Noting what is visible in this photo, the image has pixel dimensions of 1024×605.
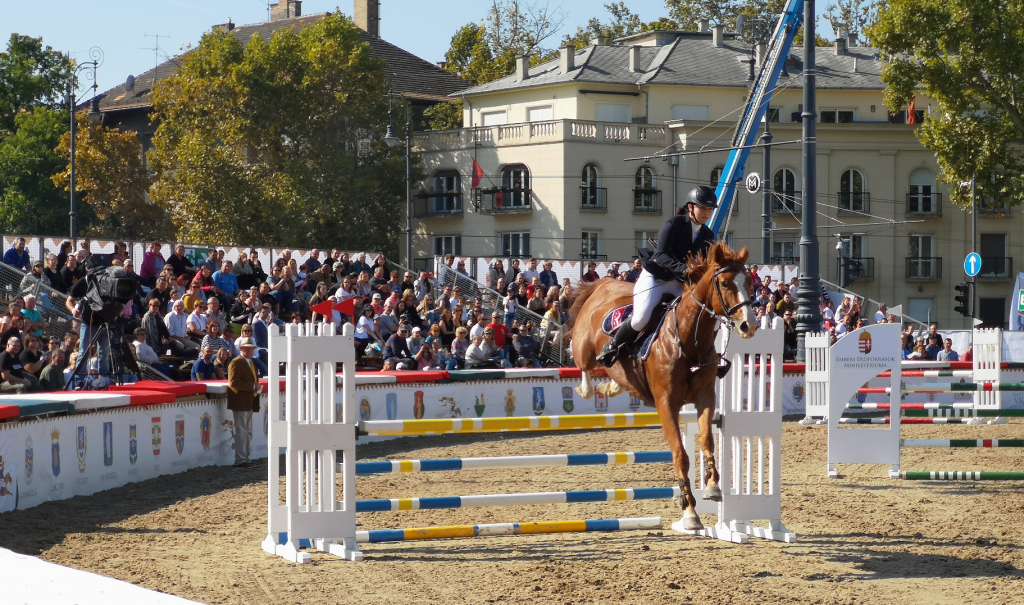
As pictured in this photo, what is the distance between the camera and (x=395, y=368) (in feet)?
67.5

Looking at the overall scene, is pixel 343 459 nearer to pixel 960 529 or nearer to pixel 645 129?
pixel 960 529

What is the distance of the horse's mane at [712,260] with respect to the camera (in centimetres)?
870

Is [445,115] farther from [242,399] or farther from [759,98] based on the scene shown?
[242,399]

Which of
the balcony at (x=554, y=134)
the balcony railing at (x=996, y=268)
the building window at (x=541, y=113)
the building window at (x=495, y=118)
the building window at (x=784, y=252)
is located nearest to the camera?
the balcony at (x=554, y=134)

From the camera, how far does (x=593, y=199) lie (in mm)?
50656

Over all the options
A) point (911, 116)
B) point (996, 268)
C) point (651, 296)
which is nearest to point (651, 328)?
point (651, 296)

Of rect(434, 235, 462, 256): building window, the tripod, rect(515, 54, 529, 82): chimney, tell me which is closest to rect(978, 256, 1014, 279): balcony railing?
rect(515, 54, 529, 82): chimney

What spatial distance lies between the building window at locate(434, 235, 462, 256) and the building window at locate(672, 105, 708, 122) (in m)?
11.5

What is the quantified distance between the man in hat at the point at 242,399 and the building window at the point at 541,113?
130 ft

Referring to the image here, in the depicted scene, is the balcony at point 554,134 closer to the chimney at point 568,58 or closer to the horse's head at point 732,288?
the chimney at point 568,58

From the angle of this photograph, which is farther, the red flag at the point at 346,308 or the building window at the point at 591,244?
the building window at the point at 591,244

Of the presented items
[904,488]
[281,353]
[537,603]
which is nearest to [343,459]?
[281,353]

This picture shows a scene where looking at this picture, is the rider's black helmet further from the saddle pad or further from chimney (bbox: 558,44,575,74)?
chimney (bbox: 558,44,575,74)

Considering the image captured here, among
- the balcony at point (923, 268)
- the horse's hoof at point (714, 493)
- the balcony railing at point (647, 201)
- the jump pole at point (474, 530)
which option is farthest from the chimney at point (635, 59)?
the jump pole at point (474, 530)
